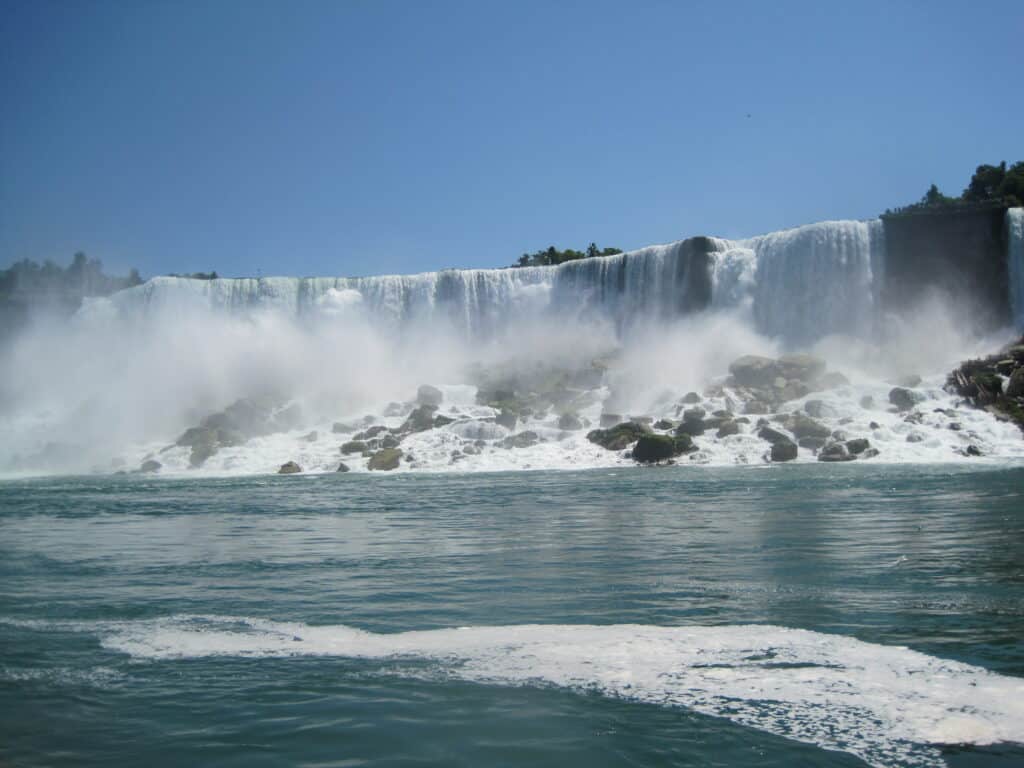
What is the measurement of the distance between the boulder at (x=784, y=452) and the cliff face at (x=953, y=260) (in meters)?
12.6

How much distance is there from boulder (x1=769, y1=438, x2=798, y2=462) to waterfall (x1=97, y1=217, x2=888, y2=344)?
12.0 m

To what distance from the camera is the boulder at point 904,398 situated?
92.6 feet

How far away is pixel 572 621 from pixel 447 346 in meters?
37.4

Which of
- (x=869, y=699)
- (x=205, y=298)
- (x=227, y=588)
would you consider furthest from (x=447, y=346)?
(x=869, y=699)

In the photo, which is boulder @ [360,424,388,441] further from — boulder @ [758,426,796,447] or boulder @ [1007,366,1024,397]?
boulder @ [1007,366,1024,397]

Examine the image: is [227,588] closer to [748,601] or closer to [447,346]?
[748,601]

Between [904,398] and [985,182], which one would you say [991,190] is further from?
[904,398]

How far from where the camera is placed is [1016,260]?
32438 millimetres

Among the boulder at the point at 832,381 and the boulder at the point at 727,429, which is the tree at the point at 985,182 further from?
the boulder at the point at 727,429

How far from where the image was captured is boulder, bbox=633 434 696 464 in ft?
84.9

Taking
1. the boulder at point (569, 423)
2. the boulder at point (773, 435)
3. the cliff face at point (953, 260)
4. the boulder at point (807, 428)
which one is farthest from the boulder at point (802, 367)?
the boulder at point (569, 423)

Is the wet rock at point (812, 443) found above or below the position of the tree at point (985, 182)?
below

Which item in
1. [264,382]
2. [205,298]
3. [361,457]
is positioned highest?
[205,298]

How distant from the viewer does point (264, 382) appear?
132 ft
